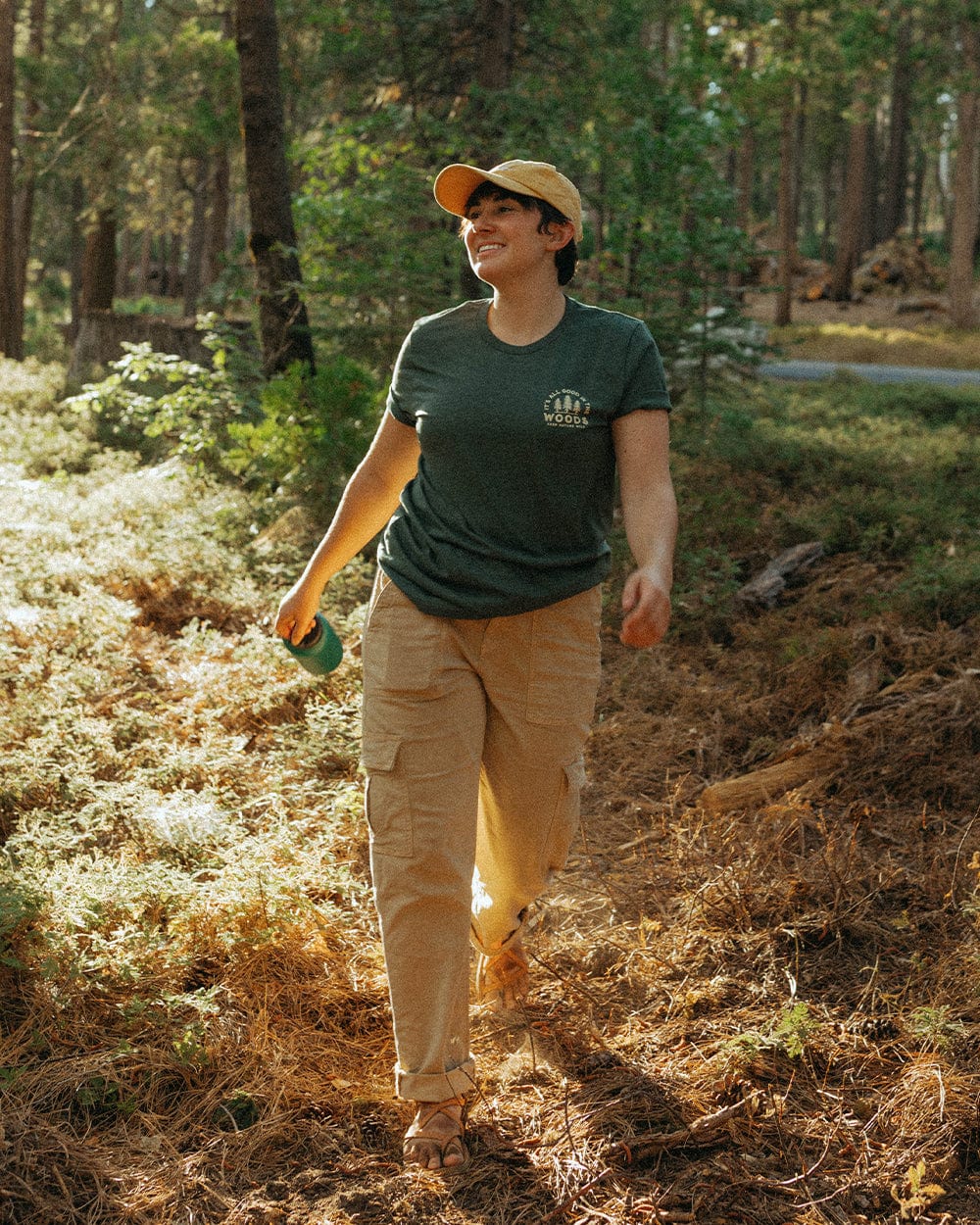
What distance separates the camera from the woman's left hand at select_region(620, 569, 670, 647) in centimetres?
277

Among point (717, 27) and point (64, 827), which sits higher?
point (717, 27)

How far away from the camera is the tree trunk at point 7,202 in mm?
18375

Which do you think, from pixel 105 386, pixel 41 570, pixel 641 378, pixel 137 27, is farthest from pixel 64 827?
pixel 137 27

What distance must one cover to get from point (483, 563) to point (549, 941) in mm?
1582

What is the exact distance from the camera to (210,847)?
4.30 metres

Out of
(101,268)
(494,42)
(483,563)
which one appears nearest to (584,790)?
(483,563)

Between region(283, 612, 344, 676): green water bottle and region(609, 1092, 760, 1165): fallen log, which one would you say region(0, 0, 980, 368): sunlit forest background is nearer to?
region(283, 612, 344, 676): green water bottle

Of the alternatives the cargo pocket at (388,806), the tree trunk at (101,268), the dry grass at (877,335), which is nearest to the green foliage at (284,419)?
the cargo pocket at (388,806)

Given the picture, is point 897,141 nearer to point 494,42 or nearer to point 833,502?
point 494,42

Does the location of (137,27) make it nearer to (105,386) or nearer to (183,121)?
(183,121)

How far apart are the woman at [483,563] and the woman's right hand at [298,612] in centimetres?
30

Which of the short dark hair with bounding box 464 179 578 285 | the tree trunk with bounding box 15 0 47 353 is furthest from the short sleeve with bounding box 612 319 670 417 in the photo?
the tree trunk with bounding box 15 0 47 353

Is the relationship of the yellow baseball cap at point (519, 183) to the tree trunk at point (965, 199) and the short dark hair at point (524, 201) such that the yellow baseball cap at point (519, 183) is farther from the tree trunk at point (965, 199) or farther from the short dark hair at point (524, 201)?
the tree trunk at point (965, 199)

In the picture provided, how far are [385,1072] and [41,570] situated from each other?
4.70 meters
